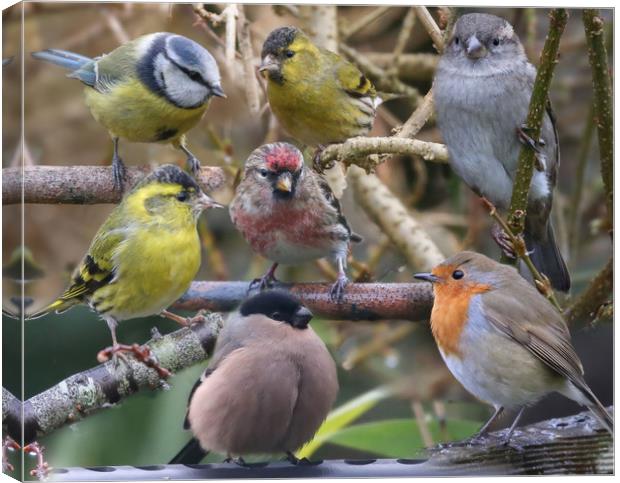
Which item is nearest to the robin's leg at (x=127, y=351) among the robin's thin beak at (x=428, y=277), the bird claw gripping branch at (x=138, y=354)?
the bird claw gripping branch at (x=138, y=354)

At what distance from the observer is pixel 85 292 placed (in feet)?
10.1

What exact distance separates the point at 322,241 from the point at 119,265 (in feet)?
1.70

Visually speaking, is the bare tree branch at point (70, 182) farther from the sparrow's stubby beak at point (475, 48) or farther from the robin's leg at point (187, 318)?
the sparrow's stubby beak at point (475, 48)

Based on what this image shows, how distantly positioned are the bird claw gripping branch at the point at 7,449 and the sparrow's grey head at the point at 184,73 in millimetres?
960

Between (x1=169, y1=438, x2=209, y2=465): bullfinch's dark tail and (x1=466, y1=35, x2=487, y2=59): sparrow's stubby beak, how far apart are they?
1221 millimetres

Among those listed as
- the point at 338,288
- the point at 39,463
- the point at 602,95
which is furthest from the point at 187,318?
the point at 602,95

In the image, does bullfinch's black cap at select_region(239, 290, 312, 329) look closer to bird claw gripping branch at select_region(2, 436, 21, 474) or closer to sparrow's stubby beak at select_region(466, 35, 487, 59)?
bird claw gripping branch at select_region(2, 436, 21, 474)

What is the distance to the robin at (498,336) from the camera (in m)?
3.12

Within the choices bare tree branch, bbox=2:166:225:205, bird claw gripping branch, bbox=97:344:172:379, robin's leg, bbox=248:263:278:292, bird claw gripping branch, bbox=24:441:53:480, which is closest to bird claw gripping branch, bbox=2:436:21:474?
bird claw gripping branch, bbox=24:441:53:480

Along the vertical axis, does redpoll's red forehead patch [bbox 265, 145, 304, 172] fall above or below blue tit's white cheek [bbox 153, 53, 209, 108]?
below

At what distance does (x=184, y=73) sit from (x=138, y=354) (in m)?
0.73

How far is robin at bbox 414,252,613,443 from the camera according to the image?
3117 mm

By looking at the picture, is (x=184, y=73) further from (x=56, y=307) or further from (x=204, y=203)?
(x=56, y=307)

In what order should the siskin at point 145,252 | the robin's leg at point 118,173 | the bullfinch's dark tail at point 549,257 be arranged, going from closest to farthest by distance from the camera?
the siskin at point 145,252 → the robin's leg at point 118,173 → the bullfinch's dark tail at point 549,257
